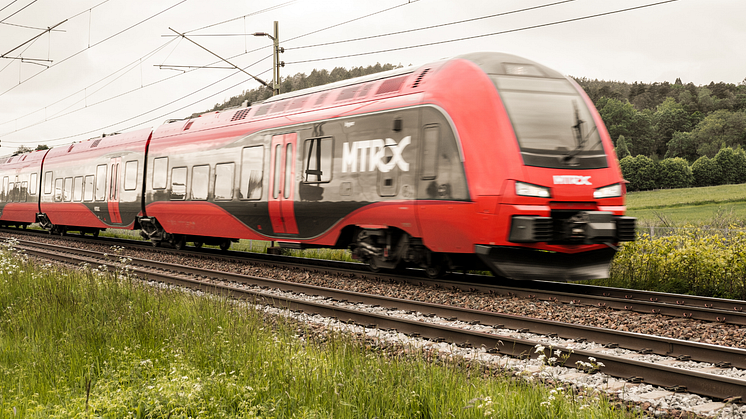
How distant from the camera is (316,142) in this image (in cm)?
1190

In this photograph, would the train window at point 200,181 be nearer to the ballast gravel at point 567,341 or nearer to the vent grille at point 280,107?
the vent grille at point 280,107

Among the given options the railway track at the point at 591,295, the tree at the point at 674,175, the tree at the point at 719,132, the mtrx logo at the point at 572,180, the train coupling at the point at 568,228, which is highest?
the tree at the point at 719,132

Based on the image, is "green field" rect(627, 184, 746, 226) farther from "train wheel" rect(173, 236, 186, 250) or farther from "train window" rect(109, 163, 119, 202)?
"train window" rect(109, 163, 119, 202)

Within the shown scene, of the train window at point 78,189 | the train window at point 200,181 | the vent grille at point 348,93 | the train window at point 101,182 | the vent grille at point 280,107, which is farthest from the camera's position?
the train window at point 78,189

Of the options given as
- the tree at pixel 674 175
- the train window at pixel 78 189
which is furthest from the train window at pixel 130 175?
the tree at pixel 674 175

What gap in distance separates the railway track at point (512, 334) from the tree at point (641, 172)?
6675cm

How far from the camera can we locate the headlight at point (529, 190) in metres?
8.60

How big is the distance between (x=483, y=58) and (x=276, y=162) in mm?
5254

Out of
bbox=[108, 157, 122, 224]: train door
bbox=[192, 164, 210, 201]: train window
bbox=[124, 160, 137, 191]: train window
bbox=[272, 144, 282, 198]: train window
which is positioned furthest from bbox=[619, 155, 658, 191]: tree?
bbox=[272, 144, 282, 198]: train window

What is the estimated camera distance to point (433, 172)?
958cm

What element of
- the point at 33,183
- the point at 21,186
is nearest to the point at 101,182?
the point at 33,183

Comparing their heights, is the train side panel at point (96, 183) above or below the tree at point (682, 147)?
below

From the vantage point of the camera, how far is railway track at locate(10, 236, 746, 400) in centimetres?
475

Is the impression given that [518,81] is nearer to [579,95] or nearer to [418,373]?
[579,95]
